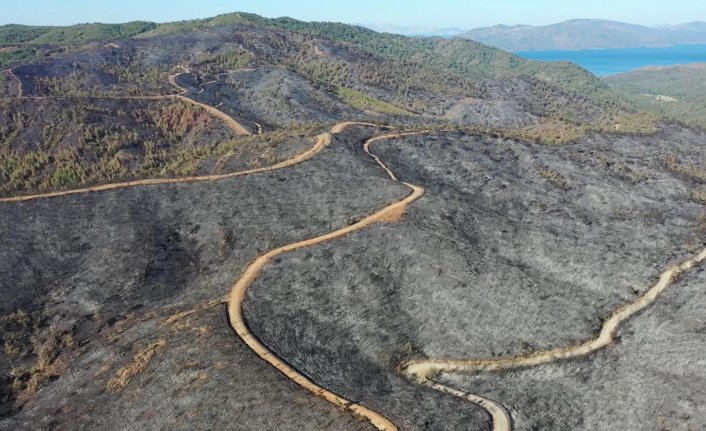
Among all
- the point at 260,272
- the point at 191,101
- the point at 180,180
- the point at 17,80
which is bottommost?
the point at 260,272

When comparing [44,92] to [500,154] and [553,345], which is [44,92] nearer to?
[500,154]

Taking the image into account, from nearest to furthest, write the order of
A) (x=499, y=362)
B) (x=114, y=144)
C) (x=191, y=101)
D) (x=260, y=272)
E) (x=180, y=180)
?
(x=499, y=362), (x=260, y=272), (x=180, y=180), (x=114, y=144), (x=191, y=101)

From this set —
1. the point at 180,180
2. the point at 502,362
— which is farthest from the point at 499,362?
the point at 180,180

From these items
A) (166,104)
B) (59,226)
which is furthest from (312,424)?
(166,104)

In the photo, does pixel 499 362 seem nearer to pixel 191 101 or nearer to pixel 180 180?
pixel 180 180

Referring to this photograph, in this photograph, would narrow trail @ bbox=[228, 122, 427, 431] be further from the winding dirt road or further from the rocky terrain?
the rocky terrain

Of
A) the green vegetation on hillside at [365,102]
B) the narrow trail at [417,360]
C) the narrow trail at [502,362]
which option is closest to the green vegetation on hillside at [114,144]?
the narrow trail at [417,360]

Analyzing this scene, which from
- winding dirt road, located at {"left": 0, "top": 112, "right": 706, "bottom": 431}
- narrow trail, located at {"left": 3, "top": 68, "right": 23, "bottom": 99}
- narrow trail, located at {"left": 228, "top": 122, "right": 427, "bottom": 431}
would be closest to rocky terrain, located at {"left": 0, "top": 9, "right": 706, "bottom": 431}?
narrow trail, located at {"left": 228, "top": 122, "right": 427, "bottom": 431}

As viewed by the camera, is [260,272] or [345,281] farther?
[260,272]

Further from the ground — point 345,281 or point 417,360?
point 345,281

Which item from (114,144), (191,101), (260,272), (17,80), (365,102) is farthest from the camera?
(365,102)
